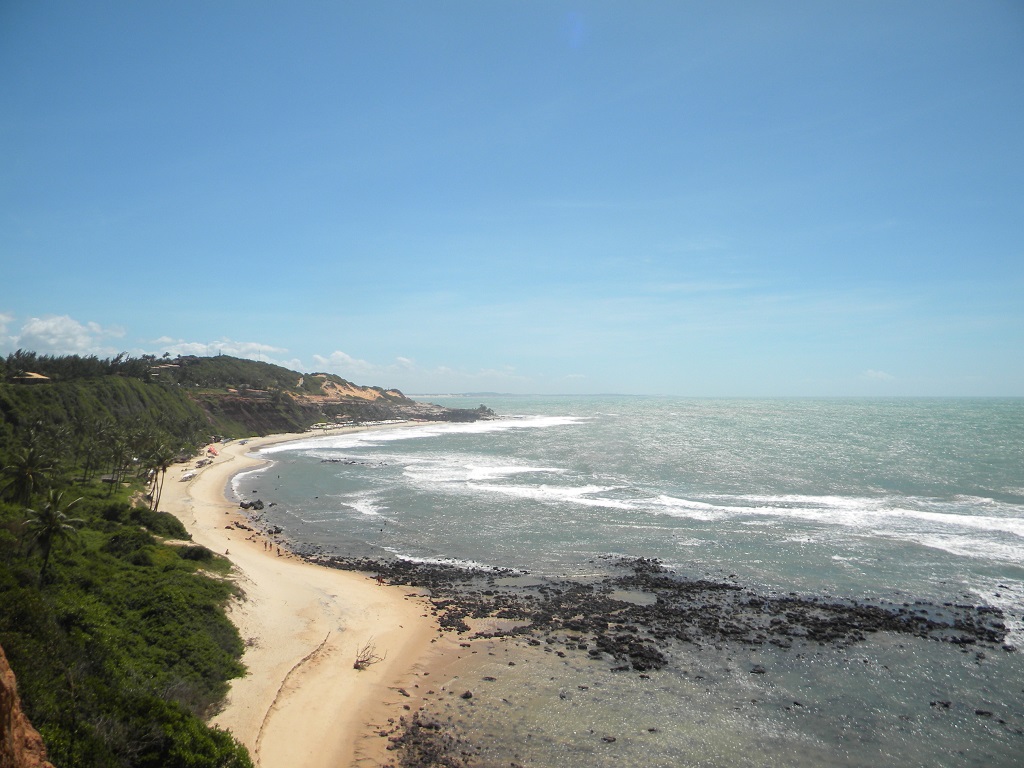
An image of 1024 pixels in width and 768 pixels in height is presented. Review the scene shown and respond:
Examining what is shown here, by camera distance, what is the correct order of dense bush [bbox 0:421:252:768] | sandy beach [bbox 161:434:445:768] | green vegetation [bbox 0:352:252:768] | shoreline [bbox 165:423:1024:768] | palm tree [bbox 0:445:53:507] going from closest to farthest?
dense bush [bbox 0:421:252:768], green vegetation [bbox 0:352:252:768], sandy beach [bbox 161:434:445:768], shoreline [bbox 165:423:1024:768], palm tree [bbox 0:445:53:507]

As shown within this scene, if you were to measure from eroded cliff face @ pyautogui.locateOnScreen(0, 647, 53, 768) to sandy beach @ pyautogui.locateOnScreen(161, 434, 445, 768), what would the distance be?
280 inches

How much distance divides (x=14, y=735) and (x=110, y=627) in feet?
34.4

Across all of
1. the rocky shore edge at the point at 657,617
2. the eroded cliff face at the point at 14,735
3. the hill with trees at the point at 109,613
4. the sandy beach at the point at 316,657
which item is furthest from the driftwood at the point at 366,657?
the eroded cliff face at the point at 14,735

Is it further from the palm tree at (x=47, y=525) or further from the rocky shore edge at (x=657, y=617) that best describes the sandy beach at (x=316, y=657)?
the palm tree at (x=47, y=525)

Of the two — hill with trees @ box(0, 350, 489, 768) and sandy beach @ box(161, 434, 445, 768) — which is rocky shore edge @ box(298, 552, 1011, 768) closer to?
sandy beach @ box(161, 434, 445, 768)

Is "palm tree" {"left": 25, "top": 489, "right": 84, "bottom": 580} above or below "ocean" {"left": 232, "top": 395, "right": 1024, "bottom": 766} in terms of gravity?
above

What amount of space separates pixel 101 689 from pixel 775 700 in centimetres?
2395

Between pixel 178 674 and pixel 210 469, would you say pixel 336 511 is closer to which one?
pixel 210 469

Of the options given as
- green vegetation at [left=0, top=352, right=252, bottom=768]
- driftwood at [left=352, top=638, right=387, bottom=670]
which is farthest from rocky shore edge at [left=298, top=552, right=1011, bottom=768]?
green vegetation at [left=0, top=352, right=252, bottom=768]

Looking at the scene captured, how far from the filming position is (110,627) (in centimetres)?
2061

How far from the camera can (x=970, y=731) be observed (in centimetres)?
2125

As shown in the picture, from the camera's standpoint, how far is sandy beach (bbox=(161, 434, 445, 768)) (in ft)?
63.1

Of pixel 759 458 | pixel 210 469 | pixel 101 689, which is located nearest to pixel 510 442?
pixel 759 458

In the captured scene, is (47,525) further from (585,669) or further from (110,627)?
(585,669)
